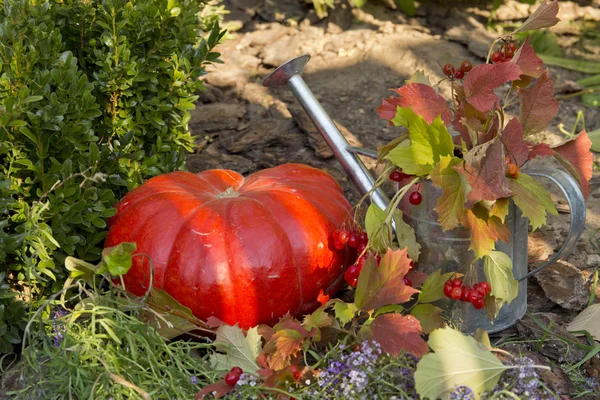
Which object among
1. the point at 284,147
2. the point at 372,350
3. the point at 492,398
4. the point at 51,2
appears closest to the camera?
the point at 492,398

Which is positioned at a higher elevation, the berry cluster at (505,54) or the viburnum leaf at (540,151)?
the berry cluster at (505,54)

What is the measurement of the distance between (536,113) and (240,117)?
1.67 m

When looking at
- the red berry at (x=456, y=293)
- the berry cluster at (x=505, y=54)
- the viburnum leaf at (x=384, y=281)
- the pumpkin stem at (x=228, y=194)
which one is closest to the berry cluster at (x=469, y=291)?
the red berry at (x=456, y=293)

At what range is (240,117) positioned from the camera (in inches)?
131

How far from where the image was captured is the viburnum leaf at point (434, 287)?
1.90 m

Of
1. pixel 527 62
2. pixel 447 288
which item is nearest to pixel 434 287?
pixel 447 288

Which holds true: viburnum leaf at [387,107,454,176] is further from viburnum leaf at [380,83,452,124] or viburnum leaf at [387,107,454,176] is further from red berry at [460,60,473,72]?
red berry at [460,60,473,72]

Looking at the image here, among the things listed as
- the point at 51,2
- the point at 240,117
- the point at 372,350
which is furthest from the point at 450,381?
the point at 240,117

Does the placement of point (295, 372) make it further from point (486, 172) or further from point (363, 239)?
point (486, 172)

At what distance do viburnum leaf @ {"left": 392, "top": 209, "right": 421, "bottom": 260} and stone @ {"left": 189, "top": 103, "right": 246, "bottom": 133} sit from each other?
1.43 m

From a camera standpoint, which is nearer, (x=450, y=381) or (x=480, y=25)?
(x=450, y=381)

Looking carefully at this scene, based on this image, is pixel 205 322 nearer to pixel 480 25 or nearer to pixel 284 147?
pixel 284 147

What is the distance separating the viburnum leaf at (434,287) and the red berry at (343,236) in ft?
0.78

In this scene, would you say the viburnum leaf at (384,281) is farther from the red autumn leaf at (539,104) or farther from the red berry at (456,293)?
the red autumn leaf at (539,104)
